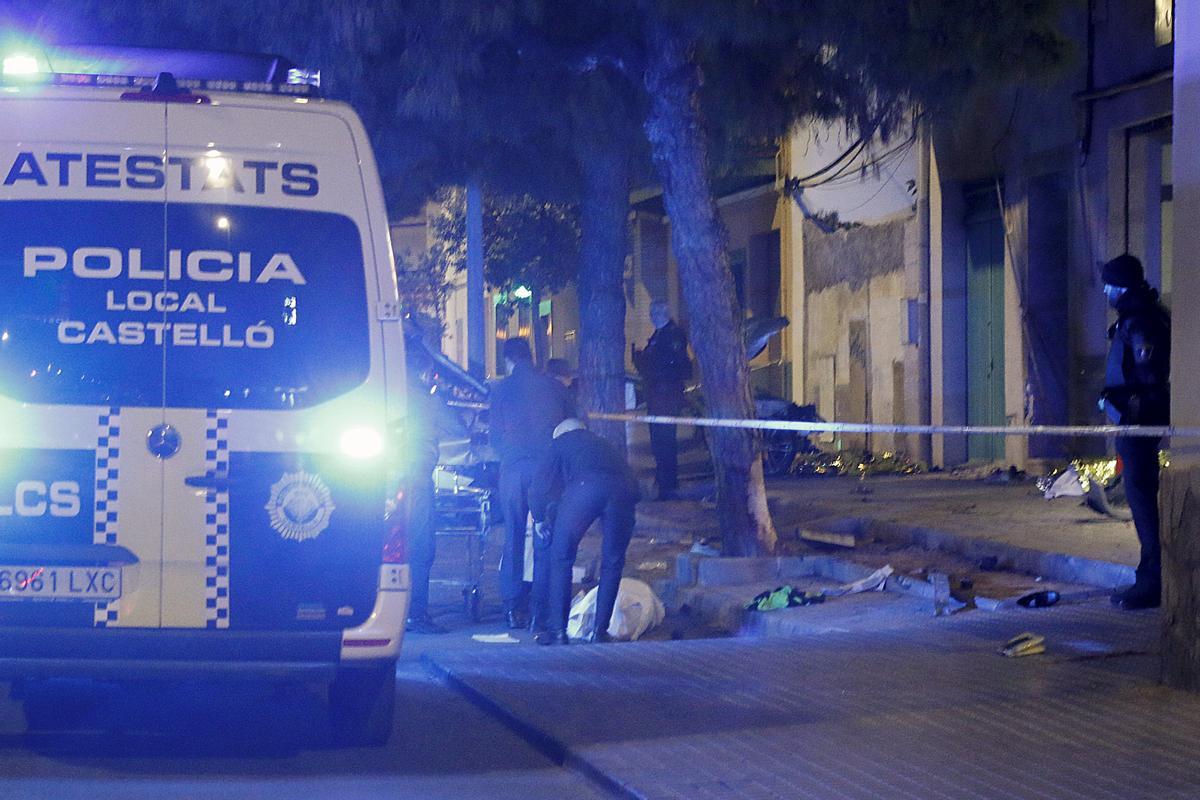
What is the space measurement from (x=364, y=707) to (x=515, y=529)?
Result: 430cm

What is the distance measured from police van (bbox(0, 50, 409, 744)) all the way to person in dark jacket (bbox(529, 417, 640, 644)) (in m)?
3.77

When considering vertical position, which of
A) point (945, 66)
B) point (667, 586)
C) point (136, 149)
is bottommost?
point (667, 586)

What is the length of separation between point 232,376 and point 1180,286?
161 inches

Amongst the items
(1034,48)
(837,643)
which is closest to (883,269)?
(1034,48)

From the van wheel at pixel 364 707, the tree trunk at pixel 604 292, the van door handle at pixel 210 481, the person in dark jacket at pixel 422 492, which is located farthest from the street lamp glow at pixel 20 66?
the tree trunk at pixel 604 292

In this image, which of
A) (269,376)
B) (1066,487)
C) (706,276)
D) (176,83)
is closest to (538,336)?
(1066,487)

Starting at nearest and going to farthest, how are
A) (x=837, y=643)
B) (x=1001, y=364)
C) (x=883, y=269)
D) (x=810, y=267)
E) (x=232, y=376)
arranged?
(x=232, y=376), (x=837, y=643), (x=1001, y=364), (x=883, y=269), (x=810, y=267)

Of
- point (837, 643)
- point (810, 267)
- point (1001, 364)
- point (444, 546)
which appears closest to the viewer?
point (837, 643)

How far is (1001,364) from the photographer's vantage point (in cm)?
1745

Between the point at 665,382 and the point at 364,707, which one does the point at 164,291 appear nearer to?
the point at 364,707

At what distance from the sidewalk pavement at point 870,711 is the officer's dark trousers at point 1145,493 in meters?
0.28

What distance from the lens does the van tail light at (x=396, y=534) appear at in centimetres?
559

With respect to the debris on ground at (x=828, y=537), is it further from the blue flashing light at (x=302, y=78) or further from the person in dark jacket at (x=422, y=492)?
the blue flashing light at (x=302, y=78)

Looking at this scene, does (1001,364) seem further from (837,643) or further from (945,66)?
(837,643)
